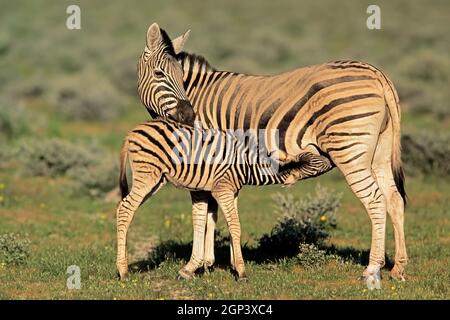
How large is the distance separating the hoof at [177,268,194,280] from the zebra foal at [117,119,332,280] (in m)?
0.59

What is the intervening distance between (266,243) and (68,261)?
9.04 feet

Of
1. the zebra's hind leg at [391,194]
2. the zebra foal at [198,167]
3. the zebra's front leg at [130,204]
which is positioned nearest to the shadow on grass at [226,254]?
the zebra's hind leg at [391,194]

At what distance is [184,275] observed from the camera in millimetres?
9648

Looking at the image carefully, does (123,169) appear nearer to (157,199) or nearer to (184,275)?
(184,275)

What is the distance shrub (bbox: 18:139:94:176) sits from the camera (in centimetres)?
1741

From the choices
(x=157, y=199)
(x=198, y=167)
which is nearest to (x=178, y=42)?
(x=198, y=167)

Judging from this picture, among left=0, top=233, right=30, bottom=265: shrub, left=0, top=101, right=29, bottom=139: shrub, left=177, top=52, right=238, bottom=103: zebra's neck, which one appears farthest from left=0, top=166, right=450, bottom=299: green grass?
left=0, top=101, right=29, bottom=139: shrub

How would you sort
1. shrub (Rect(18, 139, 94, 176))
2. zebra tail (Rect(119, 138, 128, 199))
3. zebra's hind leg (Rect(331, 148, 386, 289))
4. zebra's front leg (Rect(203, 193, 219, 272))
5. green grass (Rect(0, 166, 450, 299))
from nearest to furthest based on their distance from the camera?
green grass (Rect(0, 166, 450, 299)), zebra's hind leg (Rect(331, 148, 386, 289)), zebra tail (Rect(119, 138, 128, 199)), zebra's front leg (Rect(203, 193, 219, 272)), shrub (Rect(18, 139, 94, 176))

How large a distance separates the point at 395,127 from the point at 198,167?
93.6 inches

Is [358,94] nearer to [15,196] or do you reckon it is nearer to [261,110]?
[261,110]

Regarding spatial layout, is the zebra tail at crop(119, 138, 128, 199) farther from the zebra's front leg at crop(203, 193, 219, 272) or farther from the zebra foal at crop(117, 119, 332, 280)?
the zebra's front leg at crop(203, 193, 219, 272)

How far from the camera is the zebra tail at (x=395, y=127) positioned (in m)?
9.41
